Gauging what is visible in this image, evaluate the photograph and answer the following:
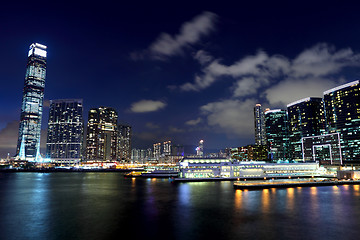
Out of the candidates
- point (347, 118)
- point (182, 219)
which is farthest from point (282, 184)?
point (347, 118)

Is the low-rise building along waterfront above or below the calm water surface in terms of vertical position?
above

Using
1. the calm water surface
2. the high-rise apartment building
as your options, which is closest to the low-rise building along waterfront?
the calm water surface

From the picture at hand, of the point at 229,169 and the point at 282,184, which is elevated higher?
the point at 229,169

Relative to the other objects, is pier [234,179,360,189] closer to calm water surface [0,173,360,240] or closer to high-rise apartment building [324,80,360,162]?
calm water surface [0,173,360,240]

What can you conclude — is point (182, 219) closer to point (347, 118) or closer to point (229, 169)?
point (229, 169)

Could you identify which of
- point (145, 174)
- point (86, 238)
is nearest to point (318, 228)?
point (86, 238)

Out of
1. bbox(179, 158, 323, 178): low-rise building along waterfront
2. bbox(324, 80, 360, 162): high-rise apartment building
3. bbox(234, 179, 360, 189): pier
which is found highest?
bbox(324, 80, 360, 162): high-rise apartment building

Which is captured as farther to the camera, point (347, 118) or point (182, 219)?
point (347, 118)

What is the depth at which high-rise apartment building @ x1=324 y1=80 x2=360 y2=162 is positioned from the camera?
173125 mm

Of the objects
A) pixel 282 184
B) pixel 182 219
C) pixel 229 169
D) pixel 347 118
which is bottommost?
pixel 282 184

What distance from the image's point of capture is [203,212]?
1823 inches

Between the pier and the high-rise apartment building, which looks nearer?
the pier

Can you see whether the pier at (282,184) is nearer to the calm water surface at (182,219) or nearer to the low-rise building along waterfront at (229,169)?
the low-rise building along waterfront at (229,169)

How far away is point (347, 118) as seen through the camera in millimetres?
179750
